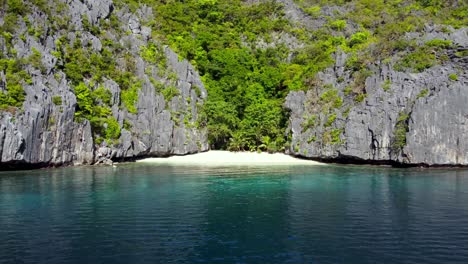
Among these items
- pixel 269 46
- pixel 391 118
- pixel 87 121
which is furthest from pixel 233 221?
pixel 269 46

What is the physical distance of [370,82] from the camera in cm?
5275

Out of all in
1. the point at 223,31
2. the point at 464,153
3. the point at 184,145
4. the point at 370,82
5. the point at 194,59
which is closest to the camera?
the point at 464,153

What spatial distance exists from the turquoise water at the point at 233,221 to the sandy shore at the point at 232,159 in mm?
18548

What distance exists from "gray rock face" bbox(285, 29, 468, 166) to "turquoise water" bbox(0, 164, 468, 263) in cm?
1413

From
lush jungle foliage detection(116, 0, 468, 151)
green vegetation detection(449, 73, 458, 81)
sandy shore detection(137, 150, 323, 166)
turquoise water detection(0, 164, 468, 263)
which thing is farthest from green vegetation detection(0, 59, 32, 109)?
green vegetation detection(449, 73, 458, 81)

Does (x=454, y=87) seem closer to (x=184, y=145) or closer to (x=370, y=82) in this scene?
(x=370, y=82)

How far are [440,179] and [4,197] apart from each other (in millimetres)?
33061

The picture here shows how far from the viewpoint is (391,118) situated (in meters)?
48.1

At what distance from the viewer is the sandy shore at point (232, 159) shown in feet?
168

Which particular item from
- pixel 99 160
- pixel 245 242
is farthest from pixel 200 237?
pixel 99 160

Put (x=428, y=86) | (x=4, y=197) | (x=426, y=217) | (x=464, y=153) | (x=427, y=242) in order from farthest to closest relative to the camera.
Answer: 1. (x=428, y=86)
2. (x=464, y=153)
3. (x=4, y=197)
4. (x=426, y=217)
5. (x=427, y=242)

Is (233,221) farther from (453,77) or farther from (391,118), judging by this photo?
(453,77)

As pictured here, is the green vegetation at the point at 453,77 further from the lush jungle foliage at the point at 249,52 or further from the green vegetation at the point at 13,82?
the green vegetation at the point at 13,82

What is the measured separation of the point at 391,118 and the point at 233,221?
116 feet
